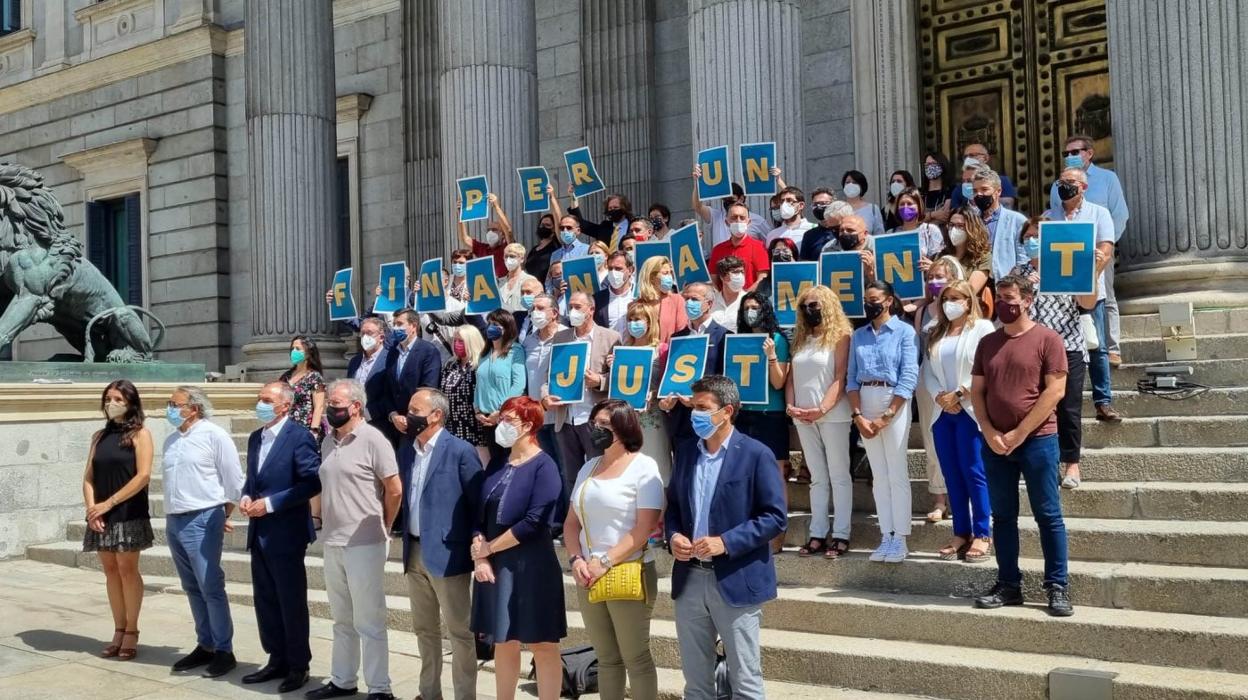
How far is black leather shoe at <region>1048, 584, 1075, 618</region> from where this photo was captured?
6906 millimetres

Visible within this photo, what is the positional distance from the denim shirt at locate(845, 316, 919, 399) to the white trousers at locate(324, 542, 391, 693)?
326cm

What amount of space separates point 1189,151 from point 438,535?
22.7 ft

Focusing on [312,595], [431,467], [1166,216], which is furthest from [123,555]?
[1166,216]

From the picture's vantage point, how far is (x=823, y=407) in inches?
324

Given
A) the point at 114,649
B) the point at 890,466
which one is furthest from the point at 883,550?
the point at 114,649

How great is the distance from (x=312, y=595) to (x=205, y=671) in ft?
6.11

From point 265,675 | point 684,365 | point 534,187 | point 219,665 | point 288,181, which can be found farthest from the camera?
point 288,181

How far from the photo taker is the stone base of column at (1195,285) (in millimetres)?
9773

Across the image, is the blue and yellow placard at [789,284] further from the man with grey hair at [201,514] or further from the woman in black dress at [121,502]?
the woman in black dress at [121,502]

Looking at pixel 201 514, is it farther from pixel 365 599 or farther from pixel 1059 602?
pixel 1059 602

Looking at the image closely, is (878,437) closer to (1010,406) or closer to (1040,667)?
(1010,406)

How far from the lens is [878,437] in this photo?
803 cm

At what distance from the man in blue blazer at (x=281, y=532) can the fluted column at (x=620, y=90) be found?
374 inches

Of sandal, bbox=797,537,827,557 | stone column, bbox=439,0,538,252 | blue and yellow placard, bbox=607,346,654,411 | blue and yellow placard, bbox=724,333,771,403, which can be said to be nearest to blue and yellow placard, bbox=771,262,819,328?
blue and yellow placard, bbox=724,333,771,403
